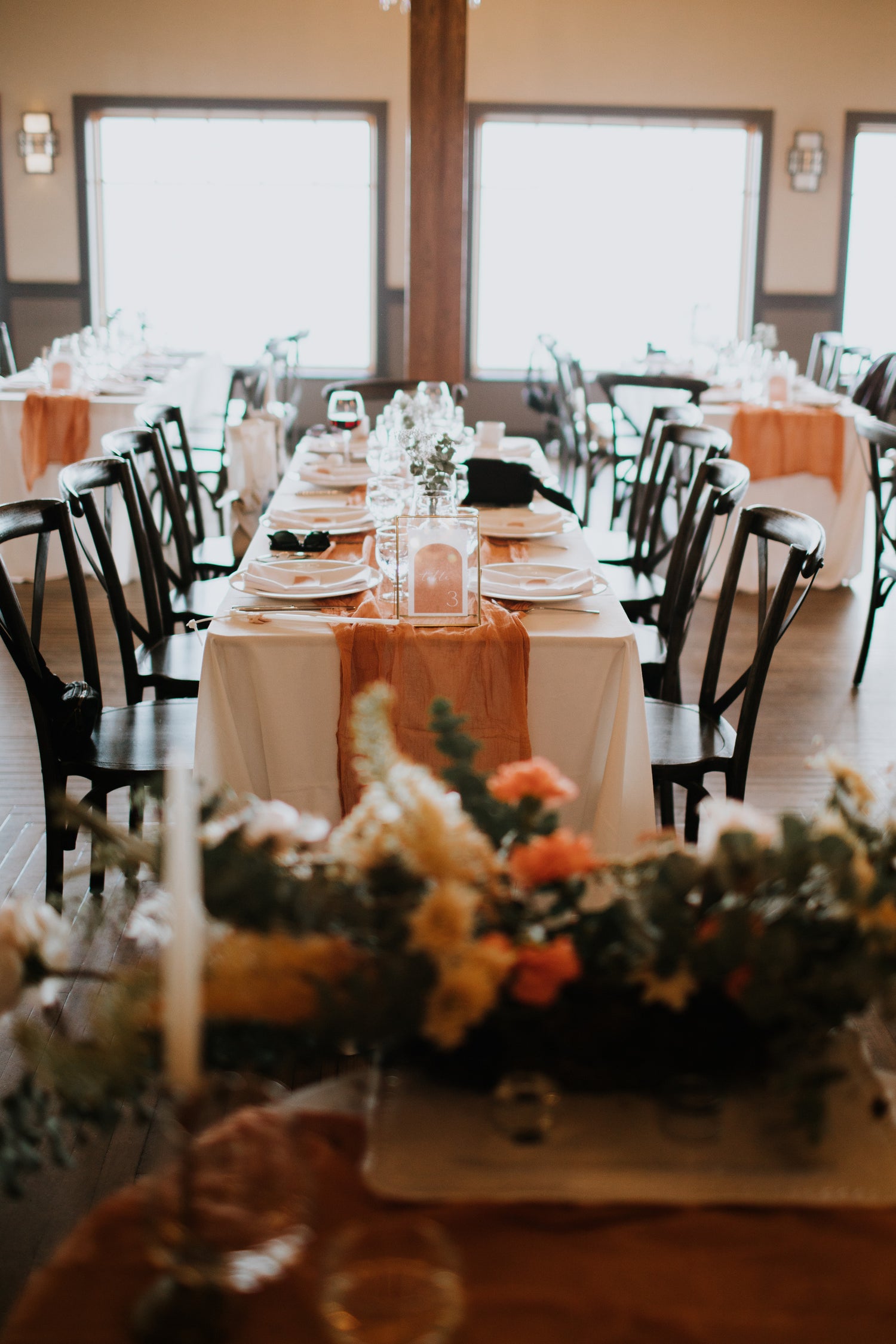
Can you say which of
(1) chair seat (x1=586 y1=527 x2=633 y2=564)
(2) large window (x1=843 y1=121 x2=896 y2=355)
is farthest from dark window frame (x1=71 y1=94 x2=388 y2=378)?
(1) chair seat (x1=586 y1=527 x2=633 y2=564)

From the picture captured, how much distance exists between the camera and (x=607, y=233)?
9.52 meters

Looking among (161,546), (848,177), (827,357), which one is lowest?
(161,546)

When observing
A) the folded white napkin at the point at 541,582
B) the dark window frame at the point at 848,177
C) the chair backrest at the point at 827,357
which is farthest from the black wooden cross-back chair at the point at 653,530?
the dark window frame at the point at 848,177

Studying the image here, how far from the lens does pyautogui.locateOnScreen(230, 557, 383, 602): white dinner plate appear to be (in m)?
2.38

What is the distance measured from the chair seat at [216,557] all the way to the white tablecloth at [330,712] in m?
1.42

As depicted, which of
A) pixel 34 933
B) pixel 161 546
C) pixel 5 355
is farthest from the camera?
pixel 5 355

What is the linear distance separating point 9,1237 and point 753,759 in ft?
8.38

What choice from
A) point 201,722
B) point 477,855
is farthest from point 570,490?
point 477,855

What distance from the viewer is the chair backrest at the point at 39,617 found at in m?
2.32

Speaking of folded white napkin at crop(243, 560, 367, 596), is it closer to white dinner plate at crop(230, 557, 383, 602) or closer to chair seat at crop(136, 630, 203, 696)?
white dinner plate at crop(230, 557, 383, 602)

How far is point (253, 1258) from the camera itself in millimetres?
803

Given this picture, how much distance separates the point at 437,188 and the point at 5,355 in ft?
11.7

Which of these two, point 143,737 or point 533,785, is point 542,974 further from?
point 143,737

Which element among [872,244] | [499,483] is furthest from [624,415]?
[872,244]
